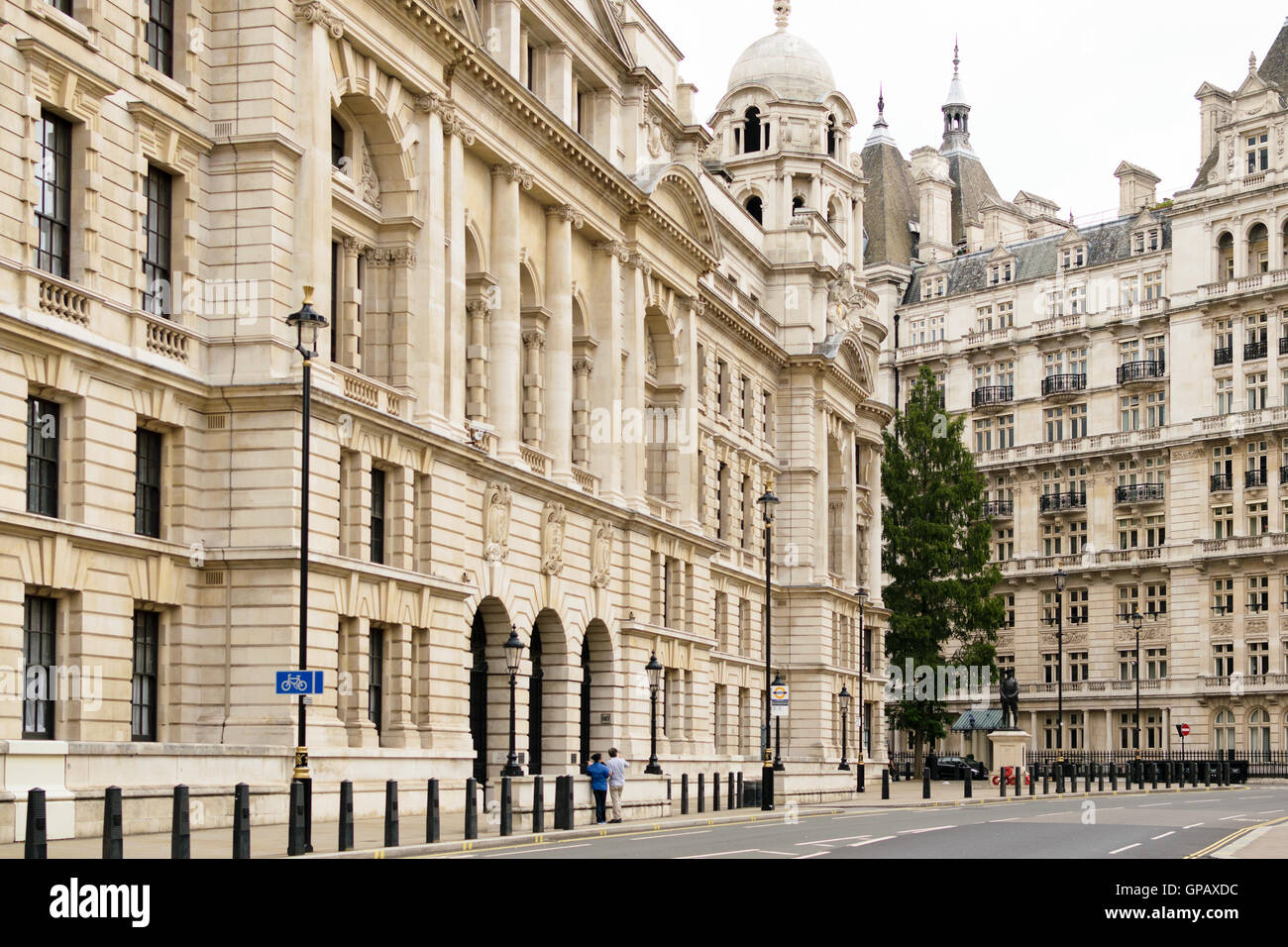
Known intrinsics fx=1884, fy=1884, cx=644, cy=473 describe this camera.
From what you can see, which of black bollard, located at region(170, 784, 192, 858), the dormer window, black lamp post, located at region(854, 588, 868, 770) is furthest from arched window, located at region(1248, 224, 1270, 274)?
black bollard, located at region(170, 784, 192, 858)

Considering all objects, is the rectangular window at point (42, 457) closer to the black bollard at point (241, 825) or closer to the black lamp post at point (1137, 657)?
the black bollard at point (241, 825)

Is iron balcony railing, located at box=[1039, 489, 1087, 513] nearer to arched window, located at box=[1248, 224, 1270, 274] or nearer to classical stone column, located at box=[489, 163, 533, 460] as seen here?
arched window, located at box=[1248, 224, 1270, 274]

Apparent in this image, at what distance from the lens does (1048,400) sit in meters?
104

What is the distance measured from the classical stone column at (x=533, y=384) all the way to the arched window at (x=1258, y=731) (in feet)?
174

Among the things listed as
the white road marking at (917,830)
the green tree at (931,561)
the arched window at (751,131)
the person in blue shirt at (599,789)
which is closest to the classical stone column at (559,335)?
the person in blue shirt at (599,789)

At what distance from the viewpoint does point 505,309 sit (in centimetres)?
4931

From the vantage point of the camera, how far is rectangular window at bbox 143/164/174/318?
36188 millimetres

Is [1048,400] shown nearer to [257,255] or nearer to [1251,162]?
[1251,162]

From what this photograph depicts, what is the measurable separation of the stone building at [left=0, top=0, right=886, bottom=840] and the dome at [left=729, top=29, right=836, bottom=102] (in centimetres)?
2075

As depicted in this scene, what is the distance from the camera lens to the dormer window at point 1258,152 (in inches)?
3738

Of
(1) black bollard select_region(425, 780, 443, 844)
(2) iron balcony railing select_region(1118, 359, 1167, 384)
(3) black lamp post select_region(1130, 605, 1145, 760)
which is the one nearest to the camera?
(1) black bollard select_region(425, 780, 443, 844)

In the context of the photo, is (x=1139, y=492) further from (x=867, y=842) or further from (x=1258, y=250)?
(x=867, y=842)
